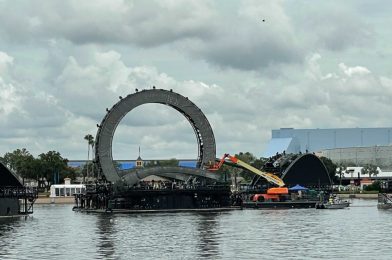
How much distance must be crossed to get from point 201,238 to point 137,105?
3038 inches

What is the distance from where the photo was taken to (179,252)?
3123 inches

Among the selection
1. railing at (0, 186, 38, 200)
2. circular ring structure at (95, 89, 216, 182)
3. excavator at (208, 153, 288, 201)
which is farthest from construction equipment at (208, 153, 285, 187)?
railing at (0, 186, 38, 200)

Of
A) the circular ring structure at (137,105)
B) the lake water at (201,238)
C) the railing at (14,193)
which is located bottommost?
the lake water at (201,238)

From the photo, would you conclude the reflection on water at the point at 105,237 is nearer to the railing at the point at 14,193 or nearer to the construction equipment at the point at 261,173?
the railing at the point at 14,193

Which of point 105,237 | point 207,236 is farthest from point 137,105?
point 207,236

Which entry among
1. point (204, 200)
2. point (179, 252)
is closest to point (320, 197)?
point (204, 200)

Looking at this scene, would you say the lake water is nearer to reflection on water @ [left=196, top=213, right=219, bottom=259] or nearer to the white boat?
reflection on water @ [left=196, top=213, right=219, bottom=259]

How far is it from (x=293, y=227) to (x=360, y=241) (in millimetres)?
23138

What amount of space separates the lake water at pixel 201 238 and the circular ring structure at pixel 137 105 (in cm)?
3249

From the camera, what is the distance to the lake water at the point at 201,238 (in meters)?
77.9

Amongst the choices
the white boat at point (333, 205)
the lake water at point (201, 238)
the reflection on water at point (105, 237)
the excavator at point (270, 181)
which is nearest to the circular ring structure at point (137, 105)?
the excavator at point (270, 181)

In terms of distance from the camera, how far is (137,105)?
16925 cm

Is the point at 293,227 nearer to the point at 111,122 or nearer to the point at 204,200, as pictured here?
the point at 204,200

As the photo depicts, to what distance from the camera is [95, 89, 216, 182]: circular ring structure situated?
167m
